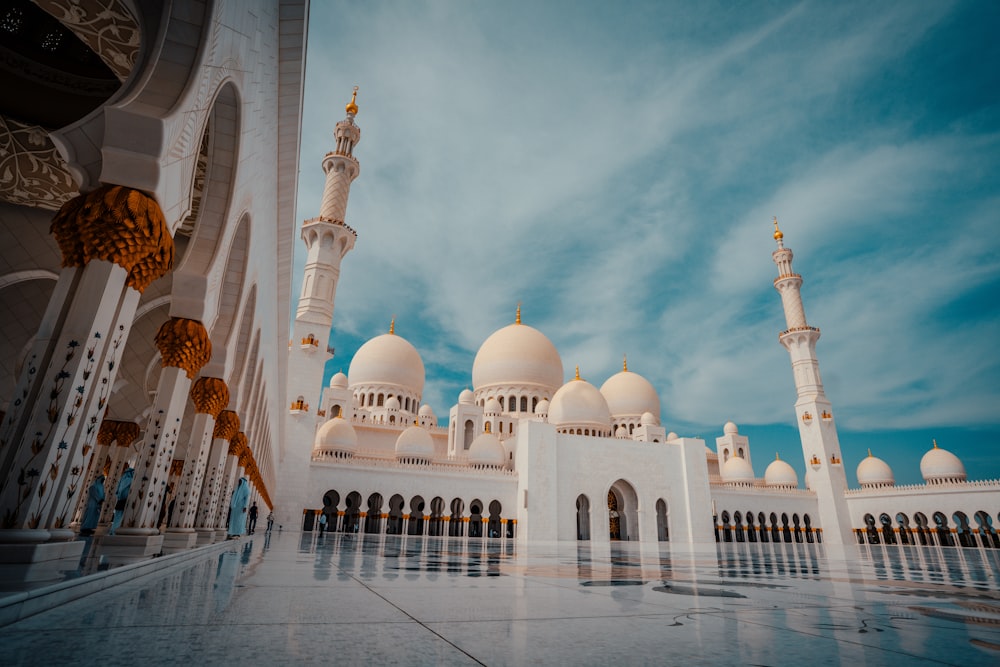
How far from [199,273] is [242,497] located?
6638mm

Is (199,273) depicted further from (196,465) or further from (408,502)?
(408,502)

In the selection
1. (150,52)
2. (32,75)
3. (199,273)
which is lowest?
(199,273)

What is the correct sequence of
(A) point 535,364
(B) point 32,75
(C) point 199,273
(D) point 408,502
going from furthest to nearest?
(A) point 535,364
(D) point 408,502
(B) point 32,75
(C) point 199,273

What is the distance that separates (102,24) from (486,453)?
19.7 m

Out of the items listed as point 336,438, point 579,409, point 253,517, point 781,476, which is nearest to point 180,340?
point 253,517

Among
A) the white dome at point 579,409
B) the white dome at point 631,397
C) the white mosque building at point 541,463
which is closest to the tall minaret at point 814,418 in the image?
the white mosque building at point 541,463

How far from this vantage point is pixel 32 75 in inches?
204

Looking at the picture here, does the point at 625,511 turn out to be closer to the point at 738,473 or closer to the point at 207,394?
the point at 738,473

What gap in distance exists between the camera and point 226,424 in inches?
311

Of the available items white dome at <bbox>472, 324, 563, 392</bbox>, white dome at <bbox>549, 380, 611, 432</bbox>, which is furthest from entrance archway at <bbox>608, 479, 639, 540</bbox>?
white dome at <bbox>472, 324, 563, 392</bbox>

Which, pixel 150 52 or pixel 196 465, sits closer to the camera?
pixel 150 52

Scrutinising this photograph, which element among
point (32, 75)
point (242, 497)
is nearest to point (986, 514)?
point (242, 497)

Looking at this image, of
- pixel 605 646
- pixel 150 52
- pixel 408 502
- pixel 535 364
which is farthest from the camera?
pixel 535 364

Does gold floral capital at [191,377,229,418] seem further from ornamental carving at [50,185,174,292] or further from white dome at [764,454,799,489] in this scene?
white dome at [764,454,799,489]
